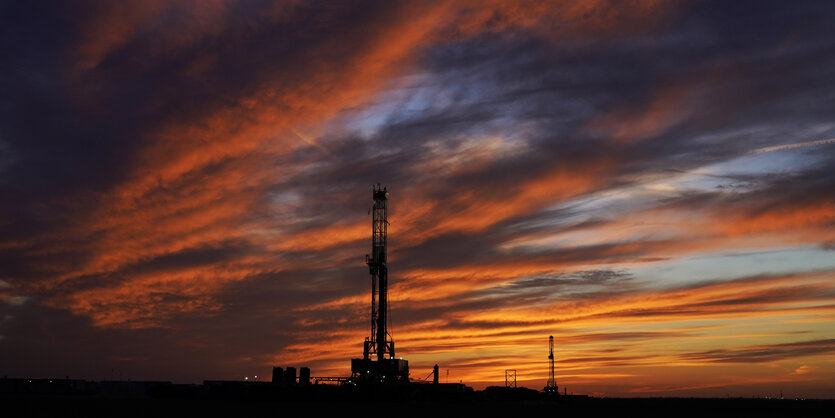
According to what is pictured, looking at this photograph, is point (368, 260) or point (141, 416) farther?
point (368, 260)

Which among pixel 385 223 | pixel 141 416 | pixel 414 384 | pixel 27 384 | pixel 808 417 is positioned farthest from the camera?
pixel 27 384

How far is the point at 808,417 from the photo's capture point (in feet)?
406

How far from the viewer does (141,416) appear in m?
73.4

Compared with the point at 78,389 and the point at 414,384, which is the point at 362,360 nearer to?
the point at 414,384

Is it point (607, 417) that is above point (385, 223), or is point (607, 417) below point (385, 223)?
below

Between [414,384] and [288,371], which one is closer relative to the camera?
[414,384]

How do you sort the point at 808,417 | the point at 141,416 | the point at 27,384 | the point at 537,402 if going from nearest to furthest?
the point at 141,416 → the point at 808,417 → the point at 537,402 → the point at 27,384

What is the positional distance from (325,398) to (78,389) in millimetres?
95089

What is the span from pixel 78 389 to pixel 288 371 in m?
75.6

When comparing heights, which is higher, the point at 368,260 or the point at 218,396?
the point at 368,260

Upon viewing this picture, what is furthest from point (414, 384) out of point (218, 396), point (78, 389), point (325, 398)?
point (78, 389)

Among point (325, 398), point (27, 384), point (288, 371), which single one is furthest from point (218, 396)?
point (27, 384)

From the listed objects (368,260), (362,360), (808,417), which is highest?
(368,260)

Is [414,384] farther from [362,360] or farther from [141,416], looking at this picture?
[141,416]
